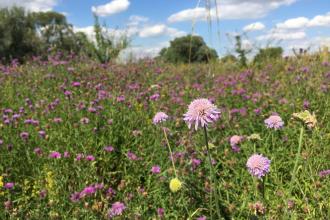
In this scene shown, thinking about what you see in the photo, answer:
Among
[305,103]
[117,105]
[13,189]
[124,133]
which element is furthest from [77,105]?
A: [305,103]

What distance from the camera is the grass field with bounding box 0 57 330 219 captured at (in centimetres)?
252

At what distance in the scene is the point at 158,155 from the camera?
130 inches

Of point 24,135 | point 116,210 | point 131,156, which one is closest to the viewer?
point 116,210

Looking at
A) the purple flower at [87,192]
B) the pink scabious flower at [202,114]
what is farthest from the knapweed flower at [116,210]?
the pink scabious flower at [202,114]

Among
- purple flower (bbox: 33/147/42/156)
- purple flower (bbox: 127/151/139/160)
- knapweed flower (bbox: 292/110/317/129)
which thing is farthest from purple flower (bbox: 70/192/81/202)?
knapweed flower (bbox: 292/110/317/129)

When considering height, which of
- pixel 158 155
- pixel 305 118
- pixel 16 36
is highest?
pixel 16 36

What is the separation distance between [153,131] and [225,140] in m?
0.59

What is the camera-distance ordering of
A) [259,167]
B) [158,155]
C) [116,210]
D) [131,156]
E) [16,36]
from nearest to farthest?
1. [259,167]
2. [116,210]
3. [131,156]
4. [158,155]
5. [16,36]

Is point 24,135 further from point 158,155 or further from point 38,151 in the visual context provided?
point 158,155

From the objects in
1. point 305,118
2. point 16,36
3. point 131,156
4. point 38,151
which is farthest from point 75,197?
point 16,36

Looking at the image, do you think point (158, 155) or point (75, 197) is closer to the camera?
point (75, 197)

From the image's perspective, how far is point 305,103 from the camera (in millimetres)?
3803

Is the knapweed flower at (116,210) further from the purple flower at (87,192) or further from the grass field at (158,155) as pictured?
the purple flower at (87,192)

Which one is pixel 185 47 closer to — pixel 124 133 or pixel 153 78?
pixel 153 78
